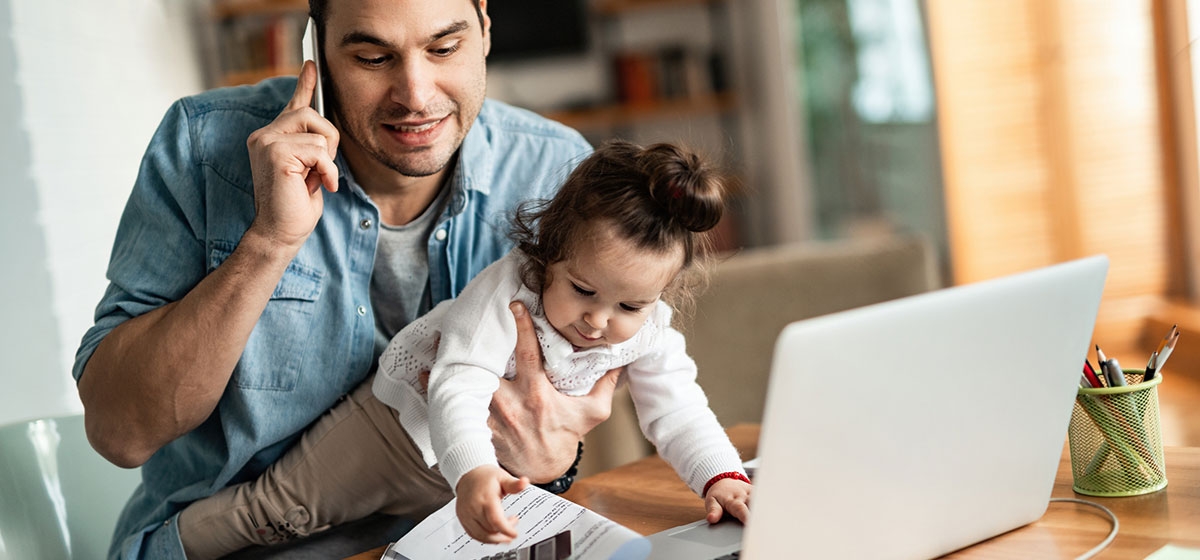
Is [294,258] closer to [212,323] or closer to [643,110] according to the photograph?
[212,323]

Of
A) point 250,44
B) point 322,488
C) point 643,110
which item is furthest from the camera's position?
point 643,110

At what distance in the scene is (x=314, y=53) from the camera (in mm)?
1396

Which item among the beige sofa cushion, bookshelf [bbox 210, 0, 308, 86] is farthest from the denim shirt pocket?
bookshelf [bbox 210, 0, 308, 86]

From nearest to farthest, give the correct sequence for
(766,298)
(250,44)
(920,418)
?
(920,418), (766,298), (250,44)

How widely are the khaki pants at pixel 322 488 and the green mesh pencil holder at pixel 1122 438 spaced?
2.54ft

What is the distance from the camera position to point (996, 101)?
450cm

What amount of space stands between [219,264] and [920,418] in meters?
0.94

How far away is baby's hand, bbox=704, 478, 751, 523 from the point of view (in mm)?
1085

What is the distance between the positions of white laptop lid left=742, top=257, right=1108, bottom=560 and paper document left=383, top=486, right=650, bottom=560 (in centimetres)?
16

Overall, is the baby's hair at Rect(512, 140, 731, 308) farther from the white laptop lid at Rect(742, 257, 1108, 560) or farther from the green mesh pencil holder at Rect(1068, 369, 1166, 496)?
the green mesh pencil holder at Rect(1068, 369, 1166, 496)

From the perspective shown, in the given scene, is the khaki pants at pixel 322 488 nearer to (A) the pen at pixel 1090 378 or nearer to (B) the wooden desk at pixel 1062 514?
(B) the wooden desk at pixel 1062 514

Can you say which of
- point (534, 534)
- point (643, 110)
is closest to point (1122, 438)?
point (534, 534)

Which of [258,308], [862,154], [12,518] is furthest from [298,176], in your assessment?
[862,154]

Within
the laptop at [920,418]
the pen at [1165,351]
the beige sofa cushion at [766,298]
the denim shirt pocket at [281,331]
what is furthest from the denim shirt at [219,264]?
the beige sofa cushion at [766,298]
